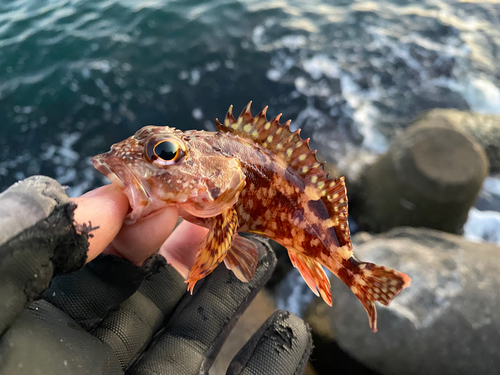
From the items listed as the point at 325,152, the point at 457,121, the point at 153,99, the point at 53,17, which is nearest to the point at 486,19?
the point at 457,121

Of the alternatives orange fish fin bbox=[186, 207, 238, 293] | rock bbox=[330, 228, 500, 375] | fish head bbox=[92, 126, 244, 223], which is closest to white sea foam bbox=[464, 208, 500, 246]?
rock bbox=[330, 228, 500, 375]

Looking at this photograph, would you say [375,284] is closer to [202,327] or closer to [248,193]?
[248,193]

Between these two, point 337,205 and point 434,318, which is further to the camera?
point 434,318

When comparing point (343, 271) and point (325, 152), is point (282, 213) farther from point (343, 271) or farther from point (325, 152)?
point (325, 152)

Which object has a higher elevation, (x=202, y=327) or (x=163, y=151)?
(x=163, y=151)

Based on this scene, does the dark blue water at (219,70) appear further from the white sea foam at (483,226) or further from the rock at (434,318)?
the rock at (434,318)

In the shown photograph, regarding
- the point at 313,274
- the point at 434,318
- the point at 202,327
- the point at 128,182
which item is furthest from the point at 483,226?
the point at 128,182

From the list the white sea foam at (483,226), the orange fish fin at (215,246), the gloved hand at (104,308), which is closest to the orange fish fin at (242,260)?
the orange fish fin at (215,246)
